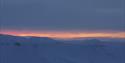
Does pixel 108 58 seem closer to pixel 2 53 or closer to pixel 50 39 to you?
pixel 50 39

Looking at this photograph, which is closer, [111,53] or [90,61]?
[90,61]

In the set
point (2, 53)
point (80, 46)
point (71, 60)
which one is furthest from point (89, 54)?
point (2, 53)

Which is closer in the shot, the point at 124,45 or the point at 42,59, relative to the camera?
the point at 42,59

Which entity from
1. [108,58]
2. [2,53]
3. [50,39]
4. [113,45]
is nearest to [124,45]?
[113,45]

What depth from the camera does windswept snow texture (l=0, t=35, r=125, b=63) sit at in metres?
27.6

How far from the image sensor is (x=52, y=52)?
94.6ft

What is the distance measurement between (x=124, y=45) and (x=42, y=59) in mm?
8059

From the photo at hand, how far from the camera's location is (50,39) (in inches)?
1152

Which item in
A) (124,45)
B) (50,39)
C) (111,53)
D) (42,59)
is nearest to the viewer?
(42,59)

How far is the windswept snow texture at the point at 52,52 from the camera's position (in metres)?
27.6

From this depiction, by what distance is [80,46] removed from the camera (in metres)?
31.1

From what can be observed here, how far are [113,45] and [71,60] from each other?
497 centimetres

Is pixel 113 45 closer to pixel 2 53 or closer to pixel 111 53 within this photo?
pixel 111 53

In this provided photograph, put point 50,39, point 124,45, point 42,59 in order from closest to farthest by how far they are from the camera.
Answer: point 42,59 < point 50,39 < point 124,45
